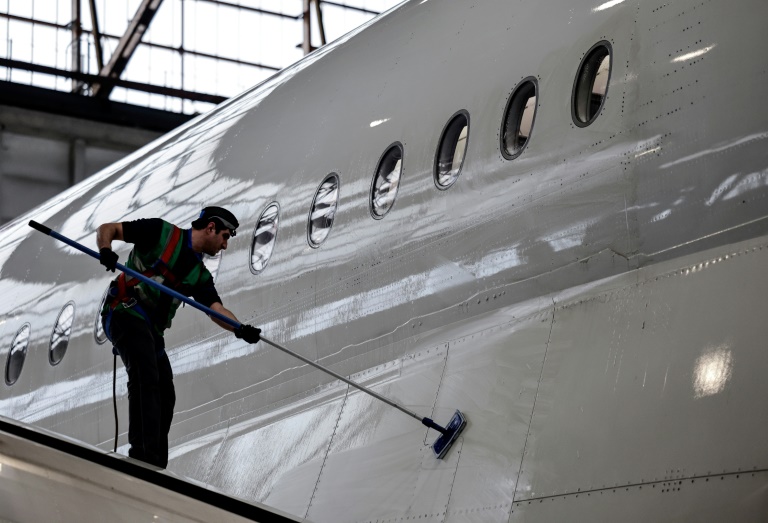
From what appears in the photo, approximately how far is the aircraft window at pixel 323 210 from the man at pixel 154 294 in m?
0.74

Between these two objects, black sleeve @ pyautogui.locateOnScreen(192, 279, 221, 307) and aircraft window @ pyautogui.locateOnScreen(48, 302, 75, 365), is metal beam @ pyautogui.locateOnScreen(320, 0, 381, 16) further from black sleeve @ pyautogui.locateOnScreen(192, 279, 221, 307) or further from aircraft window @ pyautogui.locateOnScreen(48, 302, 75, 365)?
black sleeve @ pyautogui.locateOnScreen(192, 279, 221, 307)

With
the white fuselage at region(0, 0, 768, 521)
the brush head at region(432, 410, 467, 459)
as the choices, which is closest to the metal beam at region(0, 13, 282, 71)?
the white fuselage at region(0, 0, 768, 521)

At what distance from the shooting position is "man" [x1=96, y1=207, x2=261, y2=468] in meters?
7.77

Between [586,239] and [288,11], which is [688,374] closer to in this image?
[586,239]

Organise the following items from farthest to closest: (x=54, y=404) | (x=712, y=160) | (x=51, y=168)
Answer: (x=51, y=168)
(x=54, y=404)
(x=712, y=160)

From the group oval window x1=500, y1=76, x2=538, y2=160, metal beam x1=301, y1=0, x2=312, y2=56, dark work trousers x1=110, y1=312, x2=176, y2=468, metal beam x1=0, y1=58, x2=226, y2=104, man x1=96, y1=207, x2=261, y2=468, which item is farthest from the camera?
metal beam x1=301, y1=0, x2=312, y2=56

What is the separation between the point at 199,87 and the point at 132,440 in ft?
83.1

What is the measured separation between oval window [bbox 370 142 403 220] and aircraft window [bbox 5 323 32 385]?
5943mm

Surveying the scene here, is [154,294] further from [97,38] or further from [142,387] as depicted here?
[97,38]

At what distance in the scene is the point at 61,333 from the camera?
12.0m

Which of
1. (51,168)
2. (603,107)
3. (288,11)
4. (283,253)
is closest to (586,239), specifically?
(603,107)

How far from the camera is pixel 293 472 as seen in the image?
25.4ft

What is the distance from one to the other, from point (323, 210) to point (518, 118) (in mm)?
2051

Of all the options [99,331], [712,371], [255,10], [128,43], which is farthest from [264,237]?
[255,10]
